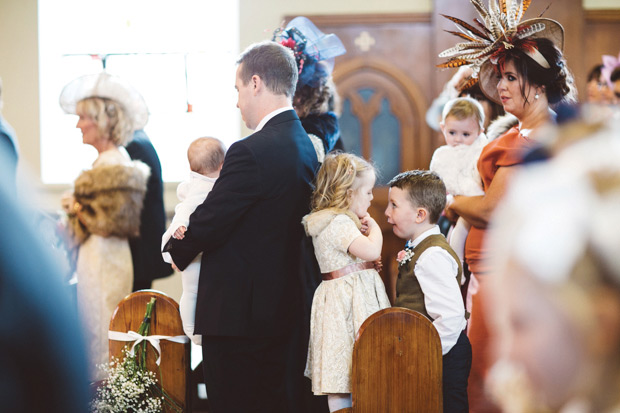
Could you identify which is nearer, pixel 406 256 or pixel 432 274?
pixel 432 274

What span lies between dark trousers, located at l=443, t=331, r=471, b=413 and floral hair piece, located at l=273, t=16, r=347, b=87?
1.37 m

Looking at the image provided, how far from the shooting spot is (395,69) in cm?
573

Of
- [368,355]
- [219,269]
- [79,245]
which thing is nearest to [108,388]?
[219,269]

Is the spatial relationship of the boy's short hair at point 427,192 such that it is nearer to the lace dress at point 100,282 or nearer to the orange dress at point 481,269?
the orange dress at point 481,269

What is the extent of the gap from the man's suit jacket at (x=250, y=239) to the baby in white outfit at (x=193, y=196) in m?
0.21

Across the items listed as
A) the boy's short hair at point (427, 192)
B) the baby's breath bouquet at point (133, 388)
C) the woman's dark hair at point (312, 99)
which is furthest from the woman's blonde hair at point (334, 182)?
the baby's breath bouquet at point (133, 388)

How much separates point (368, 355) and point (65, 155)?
4748 mm

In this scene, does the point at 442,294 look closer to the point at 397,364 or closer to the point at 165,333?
the point at 397,364

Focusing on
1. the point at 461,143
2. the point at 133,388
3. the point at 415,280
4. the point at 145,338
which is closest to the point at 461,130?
the point at 461,143

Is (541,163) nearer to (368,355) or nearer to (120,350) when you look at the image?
(368,355)

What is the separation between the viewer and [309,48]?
3.04 metres

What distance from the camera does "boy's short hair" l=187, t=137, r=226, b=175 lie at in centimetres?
277

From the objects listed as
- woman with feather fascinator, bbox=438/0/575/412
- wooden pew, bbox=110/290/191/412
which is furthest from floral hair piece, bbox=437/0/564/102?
wooden pew, bbox=110/290/191/412

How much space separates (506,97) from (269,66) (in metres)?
0.90
